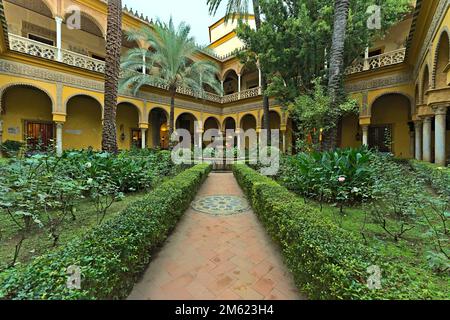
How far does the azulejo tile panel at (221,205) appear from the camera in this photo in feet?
16.3

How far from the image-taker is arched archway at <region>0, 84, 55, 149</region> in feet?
35.6

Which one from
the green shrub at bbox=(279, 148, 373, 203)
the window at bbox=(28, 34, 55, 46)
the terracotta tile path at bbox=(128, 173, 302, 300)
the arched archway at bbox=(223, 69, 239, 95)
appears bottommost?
the terracotta tile path at bbox=(128, 173, 302, 300)

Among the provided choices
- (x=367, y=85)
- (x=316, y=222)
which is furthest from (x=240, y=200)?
(x=367, y=85)

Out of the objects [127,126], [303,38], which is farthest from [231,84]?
[303,38]

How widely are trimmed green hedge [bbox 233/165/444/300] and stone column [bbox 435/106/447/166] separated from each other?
765cm

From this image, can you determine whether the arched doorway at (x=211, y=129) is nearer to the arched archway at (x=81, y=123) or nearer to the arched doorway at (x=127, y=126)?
the arched doorway at (x=127, y=126)

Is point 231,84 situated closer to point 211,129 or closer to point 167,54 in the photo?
point 211,129

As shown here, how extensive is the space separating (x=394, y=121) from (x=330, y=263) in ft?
51.4

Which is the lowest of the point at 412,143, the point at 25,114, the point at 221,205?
the point at 221,205

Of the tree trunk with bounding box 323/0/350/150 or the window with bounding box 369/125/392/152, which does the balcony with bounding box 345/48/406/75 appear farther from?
the tree trunk with bounding box 323/0/350/150

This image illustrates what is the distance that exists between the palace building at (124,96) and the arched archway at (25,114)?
40 millimetres

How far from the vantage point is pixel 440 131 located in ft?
23.9

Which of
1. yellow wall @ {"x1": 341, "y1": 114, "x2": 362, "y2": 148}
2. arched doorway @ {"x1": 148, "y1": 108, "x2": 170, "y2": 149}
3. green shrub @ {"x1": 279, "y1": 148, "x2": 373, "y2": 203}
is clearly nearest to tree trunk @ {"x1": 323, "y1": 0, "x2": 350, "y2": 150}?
green shrub @ {"x1": 279, "y1": 148, "x2": 373, "y2": 203}

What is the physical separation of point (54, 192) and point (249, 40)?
36.8 feet
